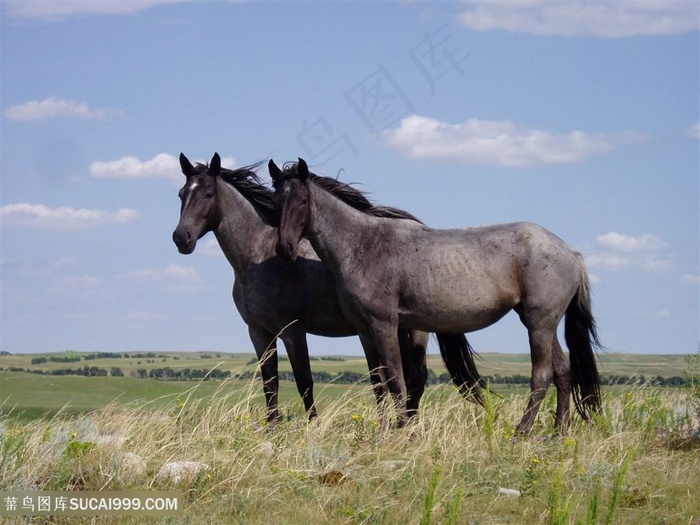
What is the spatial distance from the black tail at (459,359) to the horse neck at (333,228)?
5.88 feet

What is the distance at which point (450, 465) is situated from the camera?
788 cm

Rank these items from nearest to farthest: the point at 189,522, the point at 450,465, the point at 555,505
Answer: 1. the point at 555,505
2. the point at 189,522
3. the point at 450,465

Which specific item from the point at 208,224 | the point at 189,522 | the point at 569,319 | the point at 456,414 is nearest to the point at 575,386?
the point at 569,319

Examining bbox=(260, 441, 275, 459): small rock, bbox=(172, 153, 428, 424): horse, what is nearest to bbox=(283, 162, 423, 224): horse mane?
bbox=(172, 153, 428, 424): horse

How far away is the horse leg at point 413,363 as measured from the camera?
10.2m

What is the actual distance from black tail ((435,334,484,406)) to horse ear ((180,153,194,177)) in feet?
10.8

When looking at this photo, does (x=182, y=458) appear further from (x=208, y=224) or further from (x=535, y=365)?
(x=535, y=365)

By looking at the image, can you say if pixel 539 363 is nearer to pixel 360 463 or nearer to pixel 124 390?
pixel 360 463

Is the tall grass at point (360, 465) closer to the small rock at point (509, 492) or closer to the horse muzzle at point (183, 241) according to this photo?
the small rock at point (509, 492)

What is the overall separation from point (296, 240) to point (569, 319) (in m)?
3.08

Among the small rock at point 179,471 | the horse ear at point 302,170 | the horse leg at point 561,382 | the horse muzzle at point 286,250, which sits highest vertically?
the horse ear at point 302,170

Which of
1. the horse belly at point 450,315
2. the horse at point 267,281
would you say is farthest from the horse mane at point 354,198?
the horse belly at point 450,315

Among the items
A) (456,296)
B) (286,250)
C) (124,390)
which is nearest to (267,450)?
(286,250)

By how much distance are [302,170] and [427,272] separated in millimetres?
1619
